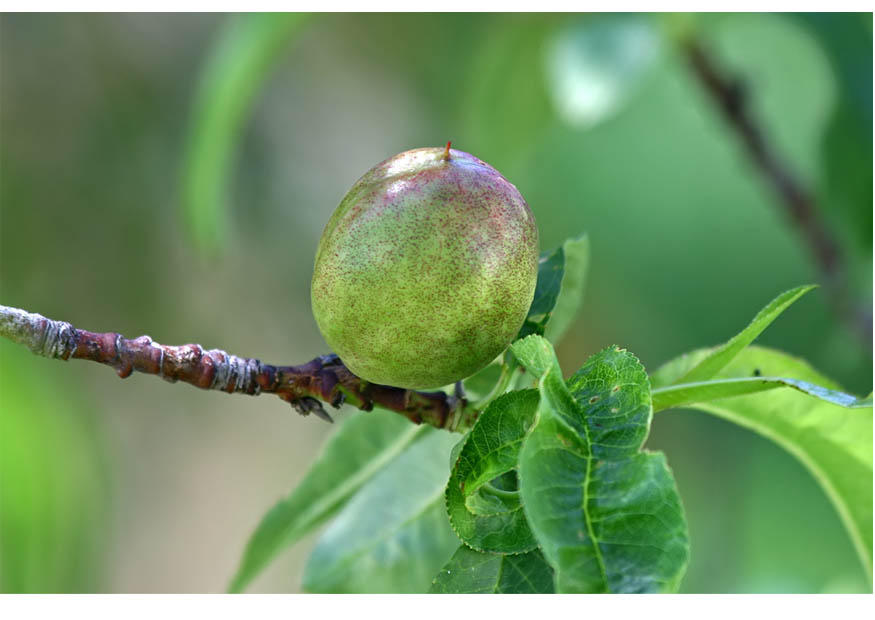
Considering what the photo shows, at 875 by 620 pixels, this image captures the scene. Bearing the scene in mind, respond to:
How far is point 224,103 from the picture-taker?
168cm

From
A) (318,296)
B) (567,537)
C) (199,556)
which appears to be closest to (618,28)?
(318,296)

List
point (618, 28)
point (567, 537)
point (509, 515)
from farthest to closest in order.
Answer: point (618, 28)
point (509, 515)
point (567, 537)

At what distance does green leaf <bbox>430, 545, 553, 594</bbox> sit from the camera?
2.21ft

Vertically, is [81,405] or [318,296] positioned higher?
Answer: [81,405]

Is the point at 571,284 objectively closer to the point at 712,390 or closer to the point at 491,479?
the point at 712,390

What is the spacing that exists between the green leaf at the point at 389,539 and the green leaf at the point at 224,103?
0.83 metres

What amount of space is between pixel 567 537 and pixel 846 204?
1.08 metres

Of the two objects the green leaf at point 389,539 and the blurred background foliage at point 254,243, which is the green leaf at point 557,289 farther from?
the blurred background foliage at point 254,243

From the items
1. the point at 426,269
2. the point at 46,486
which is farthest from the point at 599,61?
the point at 46,486

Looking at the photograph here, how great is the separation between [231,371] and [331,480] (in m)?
0.31

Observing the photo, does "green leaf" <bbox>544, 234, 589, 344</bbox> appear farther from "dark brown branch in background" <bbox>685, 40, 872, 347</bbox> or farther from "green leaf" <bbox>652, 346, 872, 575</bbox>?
"dark brown branch in background" <bbox>685, 40, 872, 347</bbox>

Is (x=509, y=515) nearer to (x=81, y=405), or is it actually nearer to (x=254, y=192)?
(x=81, y=405)

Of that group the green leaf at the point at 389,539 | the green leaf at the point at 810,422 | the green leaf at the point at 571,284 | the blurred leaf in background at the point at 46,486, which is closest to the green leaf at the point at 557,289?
the green leaf at the point at 571,284

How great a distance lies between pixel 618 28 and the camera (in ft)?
5.22
